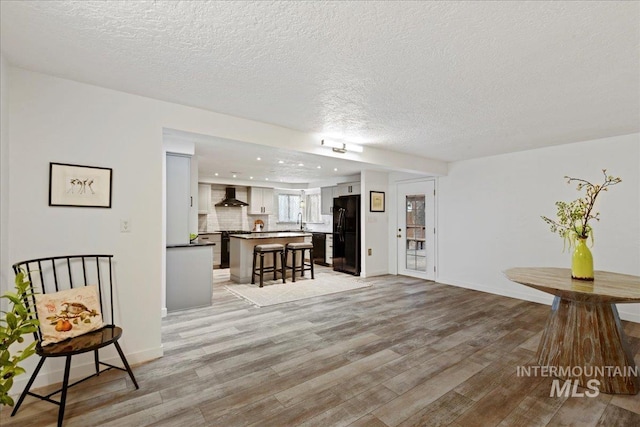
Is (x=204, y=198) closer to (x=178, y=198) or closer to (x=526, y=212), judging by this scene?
(x=178, y=198)

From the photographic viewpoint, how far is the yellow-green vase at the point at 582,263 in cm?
251

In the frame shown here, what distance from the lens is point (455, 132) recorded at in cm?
378

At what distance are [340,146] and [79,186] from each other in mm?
2951

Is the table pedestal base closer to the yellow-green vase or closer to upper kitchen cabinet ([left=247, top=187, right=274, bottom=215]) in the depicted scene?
the yellow-green vase

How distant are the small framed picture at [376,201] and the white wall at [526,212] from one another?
124cm

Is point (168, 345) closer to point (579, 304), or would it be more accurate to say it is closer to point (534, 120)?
point (579, 304)

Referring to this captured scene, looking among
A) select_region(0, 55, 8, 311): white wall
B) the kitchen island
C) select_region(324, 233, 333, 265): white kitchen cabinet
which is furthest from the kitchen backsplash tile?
select_region(0, 55, 8, 311): white wall

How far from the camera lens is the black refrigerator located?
21.0ft

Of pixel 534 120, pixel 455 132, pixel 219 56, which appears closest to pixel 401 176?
pixel 455 132

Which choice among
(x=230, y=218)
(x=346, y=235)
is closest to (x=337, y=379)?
(x=346, y=235)

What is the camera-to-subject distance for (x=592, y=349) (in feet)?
7.57

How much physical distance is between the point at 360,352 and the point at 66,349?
226 centimetres

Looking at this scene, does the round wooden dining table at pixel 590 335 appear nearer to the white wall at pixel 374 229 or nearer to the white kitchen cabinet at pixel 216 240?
the white wall at pixel 374 229

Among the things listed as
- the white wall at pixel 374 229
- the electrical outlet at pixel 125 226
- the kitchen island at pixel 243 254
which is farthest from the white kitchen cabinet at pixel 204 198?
the electrical outlet at pixel 125 226
